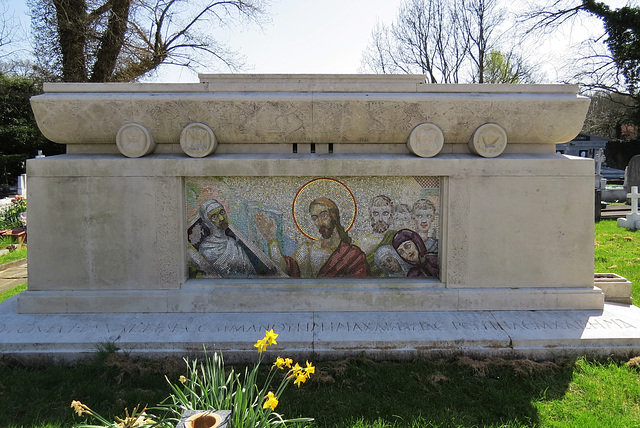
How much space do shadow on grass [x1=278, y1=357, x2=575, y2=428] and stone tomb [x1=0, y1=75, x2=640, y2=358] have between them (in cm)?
89

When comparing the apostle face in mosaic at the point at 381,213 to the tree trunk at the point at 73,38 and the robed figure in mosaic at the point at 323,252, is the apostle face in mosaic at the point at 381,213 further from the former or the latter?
the tree trunk at the point at 73,38

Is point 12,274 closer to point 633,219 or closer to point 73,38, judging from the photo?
point 73,38

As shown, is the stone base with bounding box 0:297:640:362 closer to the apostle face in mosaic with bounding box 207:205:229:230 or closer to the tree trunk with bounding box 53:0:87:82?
the apostle face in mosaic with bounding box 207:205:229:230

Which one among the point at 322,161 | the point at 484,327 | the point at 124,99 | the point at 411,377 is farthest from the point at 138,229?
the point at 484,327

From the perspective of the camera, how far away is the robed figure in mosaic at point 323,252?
4.94 m

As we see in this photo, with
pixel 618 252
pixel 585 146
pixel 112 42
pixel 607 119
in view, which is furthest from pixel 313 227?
pixel 607 119

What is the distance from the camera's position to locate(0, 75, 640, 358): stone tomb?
15.5ft

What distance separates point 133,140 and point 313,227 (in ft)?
6.95

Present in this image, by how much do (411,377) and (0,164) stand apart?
2111 cm

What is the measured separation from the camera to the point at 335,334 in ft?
13.6

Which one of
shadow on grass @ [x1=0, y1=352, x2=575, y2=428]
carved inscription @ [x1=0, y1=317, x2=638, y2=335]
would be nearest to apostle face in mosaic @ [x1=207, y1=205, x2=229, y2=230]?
carved inscription @ [x1=0, y1=317, x2=638, y2=335]

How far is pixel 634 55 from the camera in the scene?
20.3 m

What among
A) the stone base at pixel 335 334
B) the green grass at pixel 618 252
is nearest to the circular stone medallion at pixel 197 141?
the stone base at pixel 335 334

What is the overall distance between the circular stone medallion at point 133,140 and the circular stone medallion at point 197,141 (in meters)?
0.38
